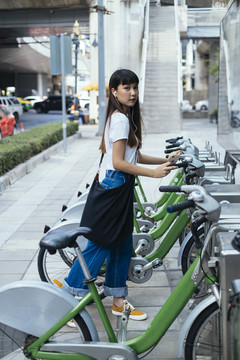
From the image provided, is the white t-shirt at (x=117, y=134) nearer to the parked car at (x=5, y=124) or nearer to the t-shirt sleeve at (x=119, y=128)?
the t-shirt sleeve at (x=119, y=128)

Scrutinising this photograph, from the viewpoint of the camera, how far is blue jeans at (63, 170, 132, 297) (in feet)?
11.7

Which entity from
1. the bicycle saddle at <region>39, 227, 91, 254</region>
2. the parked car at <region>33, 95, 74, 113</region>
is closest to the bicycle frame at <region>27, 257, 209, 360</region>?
the bicycle saddle at <region>39, 227, 91, 254</region>

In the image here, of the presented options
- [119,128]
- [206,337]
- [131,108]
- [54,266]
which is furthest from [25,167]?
[206,337]

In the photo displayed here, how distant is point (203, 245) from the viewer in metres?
2.79

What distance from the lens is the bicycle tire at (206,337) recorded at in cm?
276

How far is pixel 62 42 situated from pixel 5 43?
33.5 meters

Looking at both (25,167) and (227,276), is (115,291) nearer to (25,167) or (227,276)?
(227,276)

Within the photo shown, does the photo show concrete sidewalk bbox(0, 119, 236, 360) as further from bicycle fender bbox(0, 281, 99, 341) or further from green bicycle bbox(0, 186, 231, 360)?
bicycle fender bbox(0, 281, 99, 341)

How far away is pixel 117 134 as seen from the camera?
3473 millimetres

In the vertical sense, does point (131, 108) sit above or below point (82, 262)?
above

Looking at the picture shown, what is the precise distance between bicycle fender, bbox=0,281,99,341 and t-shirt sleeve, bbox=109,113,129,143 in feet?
3.47

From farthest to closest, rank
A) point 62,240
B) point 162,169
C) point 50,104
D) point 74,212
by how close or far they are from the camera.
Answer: point 50,104, point 74,212, point 162,169, point 62,240

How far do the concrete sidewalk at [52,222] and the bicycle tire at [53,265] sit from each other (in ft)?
1.16

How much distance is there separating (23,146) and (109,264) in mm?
8418
